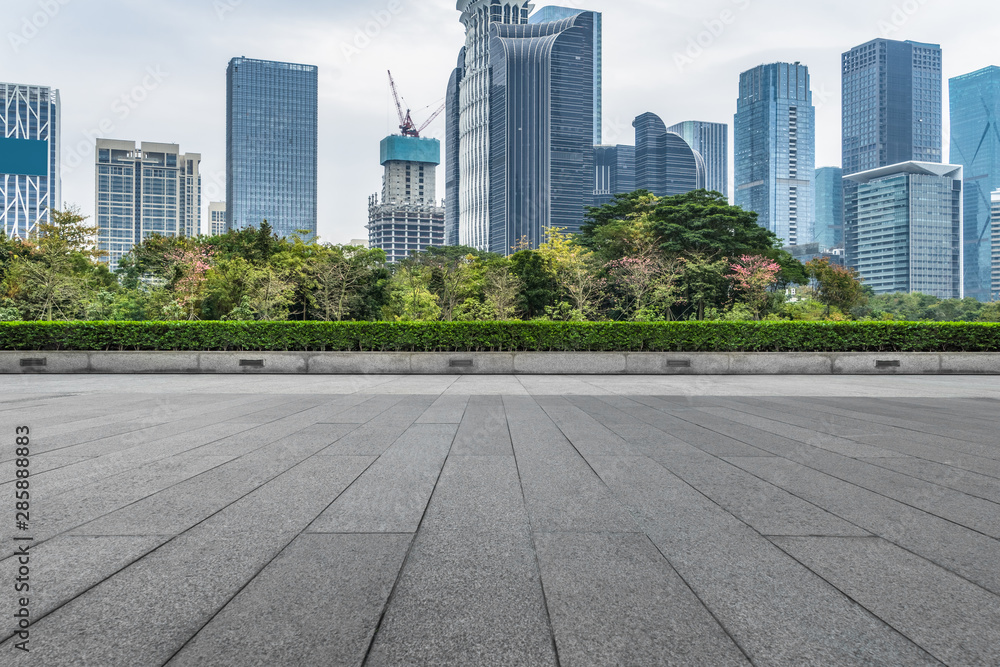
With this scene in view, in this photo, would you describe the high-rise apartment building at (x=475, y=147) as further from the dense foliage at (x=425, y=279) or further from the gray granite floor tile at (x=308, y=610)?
the gray granite floor tile at (x=308, y=610)

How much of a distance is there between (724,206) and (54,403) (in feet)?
105

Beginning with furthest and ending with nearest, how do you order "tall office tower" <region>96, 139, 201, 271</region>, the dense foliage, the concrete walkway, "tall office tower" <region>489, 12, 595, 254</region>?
1. "tall office tower" <region>96, 139, 201, 271</region>
2. "tall office tower" <region>489, 12, 595, 254</region>
3. the dense foliage
4. the concrete walkway

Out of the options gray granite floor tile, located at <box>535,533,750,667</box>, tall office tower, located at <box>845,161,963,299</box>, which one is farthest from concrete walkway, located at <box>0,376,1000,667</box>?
tall office tower, located at <box>845,161,963,299</box>

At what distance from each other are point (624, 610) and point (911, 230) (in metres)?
154

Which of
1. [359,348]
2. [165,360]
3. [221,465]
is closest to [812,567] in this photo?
[221,465]

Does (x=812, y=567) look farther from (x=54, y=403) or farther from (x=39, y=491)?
(x=54, y=403)

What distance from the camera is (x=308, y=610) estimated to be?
7.94 feet

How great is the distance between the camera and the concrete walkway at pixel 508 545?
2207 millimetres

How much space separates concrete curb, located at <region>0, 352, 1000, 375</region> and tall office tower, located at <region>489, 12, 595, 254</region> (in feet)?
502

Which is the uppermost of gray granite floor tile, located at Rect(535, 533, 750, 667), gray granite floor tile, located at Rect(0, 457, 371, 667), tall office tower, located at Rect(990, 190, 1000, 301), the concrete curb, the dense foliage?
tall office tower, located at Rect(990, 190, 1000, 301)

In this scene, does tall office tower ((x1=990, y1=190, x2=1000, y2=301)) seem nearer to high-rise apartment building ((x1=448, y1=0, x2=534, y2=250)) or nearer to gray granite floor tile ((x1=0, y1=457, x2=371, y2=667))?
high-rise apartment building ((x1=448, y1=0, x2=534, y2=250))

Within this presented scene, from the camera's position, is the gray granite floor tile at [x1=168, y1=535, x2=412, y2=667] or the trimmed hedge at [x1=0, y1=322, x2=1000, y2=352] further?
the trimmed hedge at [x1=0, y1=322, x2=1000, y2=352]

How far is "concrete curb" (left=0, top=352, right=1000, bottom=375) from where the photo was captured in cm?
1595

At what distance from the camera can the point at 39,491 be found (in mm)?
4270
